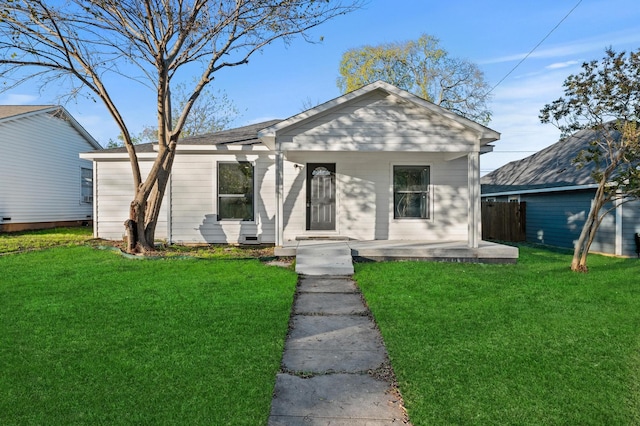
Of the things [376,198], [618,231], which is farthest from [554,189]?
[376,198]

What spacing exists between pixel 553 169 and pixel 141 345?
17198 mm

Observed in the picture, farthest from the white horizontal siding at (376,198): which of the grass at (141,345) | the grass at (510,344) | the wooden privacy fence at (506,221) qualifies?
the wooden privacy fence at (506,221)

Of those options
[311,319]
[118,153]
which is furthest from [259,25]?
[311,319]

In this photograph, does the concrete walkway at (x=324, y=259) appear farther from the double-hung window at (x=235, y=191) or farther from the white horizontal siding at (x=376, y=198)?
the double-hung window at (x=235, y=191)

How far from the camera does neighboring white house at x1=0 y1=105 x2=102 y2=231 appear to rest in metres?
15.8

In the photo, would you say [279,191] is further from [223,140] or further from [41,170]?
[41,170]

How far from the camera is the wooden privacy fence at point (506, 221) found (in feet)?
54.0

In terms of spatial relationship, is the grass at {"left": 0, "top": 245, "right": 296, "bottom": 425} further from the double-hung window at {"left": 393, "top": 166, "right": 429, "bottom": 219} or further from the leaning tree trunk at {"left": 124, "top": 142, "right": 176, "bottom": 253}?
the double-hung window at {"left": 393, "top": 166, "right": 429, "bottom": 219}

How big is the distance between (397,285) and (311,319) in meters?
1.99

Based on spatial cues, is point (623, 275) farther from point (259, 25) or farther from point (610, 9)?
point (259, 25)

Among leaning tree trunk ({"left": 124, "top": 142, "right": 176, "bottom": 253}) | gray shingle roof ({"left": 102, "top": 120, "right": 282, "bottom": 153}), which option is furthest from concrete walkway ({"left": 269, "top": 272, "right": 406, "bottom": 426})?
gray shingle roof ({"left": 102, "top": 120, "right": 282, "bottom": 153})

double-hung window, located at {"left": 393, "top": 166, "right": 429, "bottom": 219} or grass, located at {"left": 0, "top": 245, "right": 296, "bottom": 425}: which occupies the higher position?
double-hung window, located at {"left": 393, "top": 166, "right": 429, "bottom": 219}

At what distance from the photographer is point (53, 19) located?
9.61 metres

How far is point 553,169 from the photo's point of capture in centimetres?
1695
